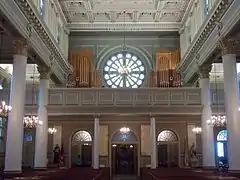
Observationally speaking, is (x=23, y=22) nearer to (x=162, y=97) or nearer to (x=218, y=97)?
(x=162, y=97)

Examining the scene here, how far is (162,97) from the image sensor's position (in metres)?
24.1

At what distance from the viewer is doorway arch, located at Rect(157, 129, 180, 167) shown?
27.7 meters

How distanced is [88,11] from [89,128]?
8.65 meters

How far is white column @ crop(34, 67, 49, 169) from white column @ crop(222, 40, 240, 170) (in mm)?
10792

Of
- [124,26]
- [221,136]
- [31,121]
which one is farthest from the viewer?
[124,26]

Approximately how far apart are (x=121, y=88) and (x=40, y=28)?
23.5 feet

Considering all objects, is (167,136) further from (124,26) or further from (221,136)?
(124,26)

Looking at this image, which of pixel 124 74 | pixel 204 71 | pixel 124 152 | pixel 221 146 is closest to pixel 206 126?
pixel 204 71

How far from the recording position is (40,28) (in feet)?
63.8

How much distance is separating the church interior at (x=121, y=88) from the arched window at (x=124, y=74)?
84 millimetres

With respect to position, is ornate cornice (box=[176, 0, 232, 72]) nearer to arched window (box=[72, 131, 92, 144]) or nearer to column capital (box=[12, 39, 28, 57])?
arched window (box=[72, 131, 92, 144])

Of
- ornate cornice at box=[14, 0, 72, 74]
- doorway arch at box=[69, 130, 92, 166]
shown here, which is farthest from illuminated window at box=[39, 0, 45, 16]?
doorway arch at box=[69, 130, 92, 166]

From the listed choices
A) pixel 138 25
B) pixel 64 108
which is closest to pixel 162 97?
pixel 64 108

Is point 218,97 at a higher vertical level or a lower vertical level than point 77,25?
lower
